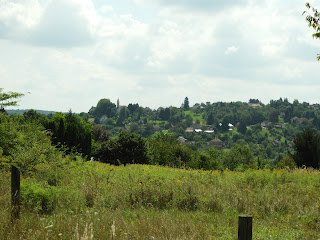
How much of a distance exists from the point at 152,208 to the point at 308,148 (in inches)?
958

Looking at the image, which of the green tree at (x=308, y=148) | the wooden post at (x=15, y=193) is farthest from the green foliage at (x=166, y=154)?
the wooden post at (x=15, y=193)

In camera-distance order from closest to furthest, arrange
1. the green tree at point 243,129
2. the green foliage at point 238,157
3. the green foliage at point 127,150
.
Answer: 1. the green foliage at point 127,150
2. the green foliage at point 238,157
3. the green tree at point 243,129

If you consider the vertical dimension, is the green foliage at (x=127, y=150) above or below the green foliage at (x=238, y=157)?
above

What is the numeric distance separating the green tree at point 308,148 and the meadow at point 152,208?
727 inches

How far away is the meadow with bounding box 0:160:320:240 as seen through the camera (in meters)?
7.34

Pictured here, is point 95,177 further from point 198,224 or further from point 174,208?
point 198,224

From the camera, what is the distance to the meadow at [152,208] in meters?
7.34

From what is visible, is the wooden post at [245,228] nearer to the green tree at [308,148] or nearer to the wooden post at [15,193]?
the wooden post at [15,193]

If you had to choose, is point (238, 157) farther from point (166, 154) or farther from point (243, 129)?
point (243, 129)

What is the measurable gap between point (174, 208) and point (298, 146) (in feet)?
78.8

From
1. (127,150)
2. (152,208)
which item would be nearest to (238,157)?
(127,150)

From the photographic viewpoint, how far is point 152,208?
10.0m

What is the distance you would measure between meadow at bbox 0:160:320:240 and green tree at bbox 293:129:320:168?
18.5m

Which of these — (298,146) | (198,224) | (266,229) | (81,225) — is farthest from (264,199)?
(298,146)
